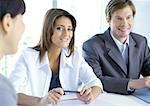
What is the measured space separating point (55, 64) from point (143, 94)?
0.55 m

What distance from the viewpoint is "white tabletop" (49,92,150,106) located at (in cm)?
139

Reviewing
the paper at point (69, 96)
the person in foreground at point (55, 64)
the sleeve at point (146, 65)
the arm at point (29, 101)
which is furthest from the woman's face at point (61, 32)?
the sleeve at point (146, 65)

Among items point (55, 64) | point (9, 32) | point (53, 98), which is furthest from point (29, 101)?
point (9, 32)

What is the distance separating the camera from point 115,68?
182 centimetres

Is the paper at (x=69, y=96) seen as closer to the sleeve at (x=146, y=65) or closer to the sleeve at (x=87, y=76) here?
the sleeve at (x=87, y=76)

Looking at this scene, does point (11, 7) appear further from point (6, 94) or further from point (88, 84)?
Result: point (88, 84)

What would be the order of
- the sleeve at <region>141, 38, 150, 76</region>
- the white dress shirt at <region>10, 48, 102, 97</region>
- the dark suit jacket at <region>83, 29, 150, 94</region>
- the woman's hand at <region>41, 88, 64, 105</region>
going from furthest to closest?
the sleeve at <region>141, 38, 150, 76</region>
the dark suit jacket at <region>83, 29, 150, 94</region>
the white dress shirt at <region>10, 48, 102, 97</region>
the woman's hand at <region>41, 88, 64, 105</region>

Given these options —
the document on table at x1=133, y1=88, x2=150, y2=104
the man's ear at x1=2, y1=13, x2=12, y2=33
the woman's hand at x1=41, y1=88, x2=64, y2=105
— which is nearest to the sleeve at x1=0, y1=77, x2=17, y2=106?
A: the man's ear at x1=2, y1=13, x2=12, y2=33

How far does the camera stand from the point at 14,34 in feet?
2.37

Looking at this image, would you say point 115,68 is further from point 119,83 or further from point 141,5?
point 141,5

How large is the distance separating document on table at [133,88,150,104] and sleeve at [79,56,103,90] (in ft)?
0.68

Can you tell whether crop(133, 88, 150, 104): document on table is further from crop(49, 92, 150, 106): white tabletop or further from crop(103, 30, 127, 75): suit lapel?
crop(103, 30, 127, 75): suit lapel

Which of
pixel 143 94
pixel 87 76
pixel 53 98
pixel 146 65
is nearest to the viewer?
pixel 53 98

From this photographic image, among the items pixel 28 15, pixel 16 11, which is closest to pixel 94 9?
pixel 28 15
